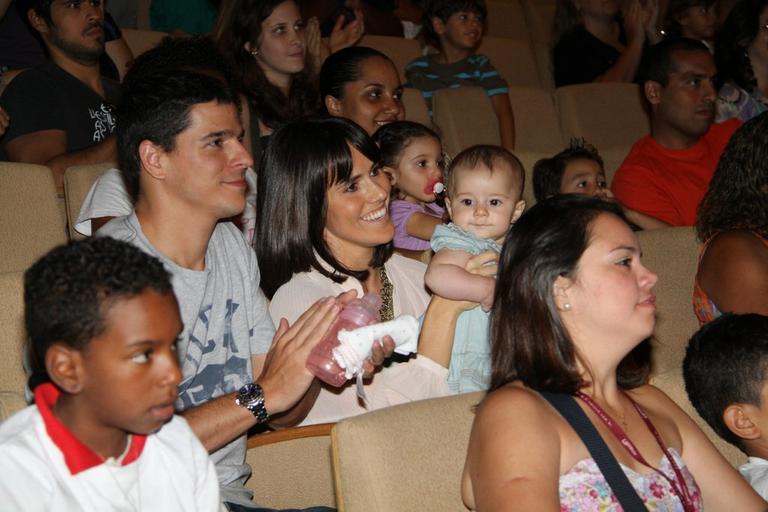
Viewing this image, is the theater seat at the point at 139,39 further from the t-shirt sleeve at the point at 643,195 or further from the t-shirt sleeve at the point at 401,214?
the t-shirt sleeve at the point at 643,195

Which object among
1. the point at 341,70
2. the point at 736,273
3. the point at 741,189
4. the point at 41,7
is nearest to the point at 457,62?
the point at 341,70

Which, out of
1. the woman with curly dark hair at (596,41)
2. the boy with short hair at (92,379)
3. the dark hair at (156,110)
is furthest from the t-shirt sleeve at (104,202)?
the woman with curly dark hair at (596,41)

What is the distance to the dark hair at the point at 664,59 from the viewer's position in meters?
4.32

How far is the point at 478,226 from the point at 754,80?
2.73 meters

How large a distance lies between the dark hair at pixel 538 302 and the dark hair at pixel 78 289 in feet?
2.37

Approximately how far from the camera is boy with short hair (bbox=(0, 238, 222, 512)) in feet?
4.74

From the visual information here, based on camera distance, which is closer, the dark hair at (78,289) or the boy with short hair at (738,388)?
the dark hair at (78,289)

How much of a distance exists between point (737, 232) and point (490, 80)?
233 cm

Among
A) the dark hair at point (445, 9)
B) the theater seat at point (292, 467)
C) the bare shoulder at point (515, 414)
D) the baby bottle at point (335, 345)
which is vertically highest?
the dark hair at point (445, 9)

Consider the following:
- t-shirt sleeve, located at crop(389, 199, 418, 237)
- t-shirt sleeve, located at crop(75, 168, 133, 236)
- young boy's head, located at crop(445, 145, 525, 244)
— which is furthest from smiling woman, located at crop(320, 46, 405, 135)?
t-shirt sleeve, located at crop(75, 168, 133, 236)

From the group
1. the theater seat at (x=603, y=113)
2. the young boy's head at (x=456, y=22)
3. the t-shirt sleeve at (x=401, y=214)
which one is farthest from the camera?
the young boy's head at (x=456, y=22)

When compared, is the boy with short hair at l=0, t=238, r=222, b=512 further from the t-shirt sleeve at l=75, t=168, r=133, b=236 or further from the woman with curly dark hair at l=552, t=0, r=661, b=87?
the woman with curly dark hair at l=552, t=0, r=661, b=87

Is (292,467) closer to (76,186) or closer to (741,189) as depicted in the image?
(76,186)

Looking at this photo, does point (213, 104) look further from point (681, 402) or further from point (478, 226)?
point (681, 402)
